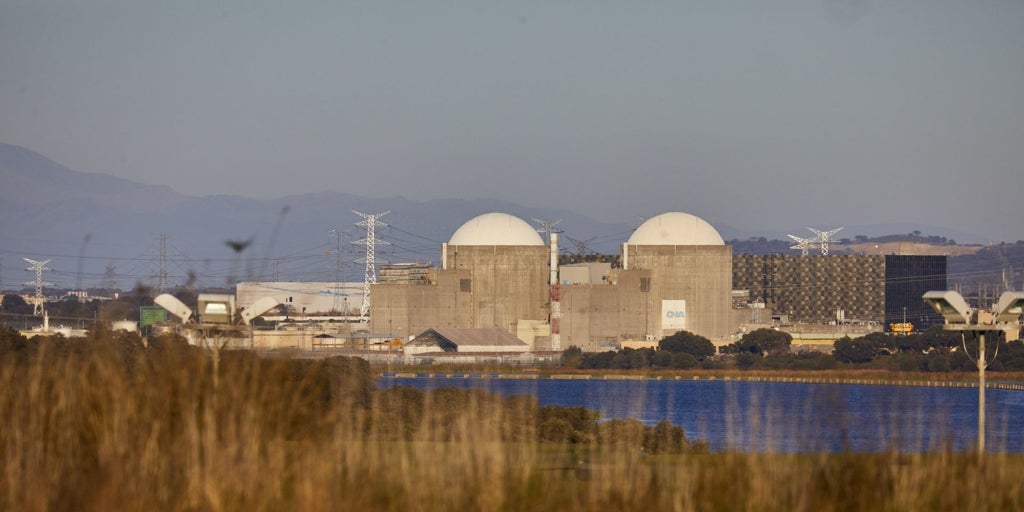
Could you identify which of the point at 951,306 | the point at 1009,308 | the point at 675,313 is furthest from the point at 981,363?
the point at 675,313

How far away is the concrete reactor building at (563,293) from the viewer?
8494 centimetres

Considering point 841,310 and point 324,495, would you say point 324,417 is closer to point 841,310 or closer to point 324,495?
point 324,495

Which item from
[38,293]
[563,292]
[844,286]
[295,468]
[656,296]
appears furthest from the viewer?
[844,286]

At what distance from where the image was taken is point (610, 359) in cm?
7844

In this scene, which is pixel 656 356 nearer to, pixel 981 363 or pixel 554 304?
pixel 554 304

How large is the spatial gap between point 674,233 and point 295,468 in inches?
3124

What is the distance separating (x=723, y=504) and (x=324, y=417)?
3202 millimetres

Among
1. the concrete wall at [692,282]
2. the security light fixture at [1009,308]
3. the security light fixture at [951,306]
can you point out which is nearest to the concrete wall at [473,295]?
the concrete wall at [692,282]

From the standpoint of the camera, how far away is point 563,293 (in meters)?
84.6

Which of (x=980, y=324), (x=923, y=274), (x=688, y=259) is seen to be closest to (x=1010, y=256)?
(x=923, y=274)

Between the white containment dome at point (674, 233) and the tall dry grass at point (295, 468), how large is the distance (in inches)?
3029

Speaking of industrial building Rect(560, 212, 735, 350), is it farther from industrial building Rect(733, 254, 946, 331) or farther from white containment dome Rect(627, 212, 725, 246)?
industrial building Rect(733, 254, 946, 331)

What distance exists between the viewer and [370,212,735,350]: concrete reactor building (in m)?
84.9

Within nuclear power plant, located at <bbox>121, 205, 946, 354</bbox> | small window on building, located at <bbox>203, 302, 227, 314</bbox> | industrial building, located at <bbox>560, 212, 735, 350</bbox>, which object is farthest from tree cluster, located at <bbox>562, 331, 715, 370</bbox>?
small window on building, located at <bbox>203, 302, 227, 314</bbox>
